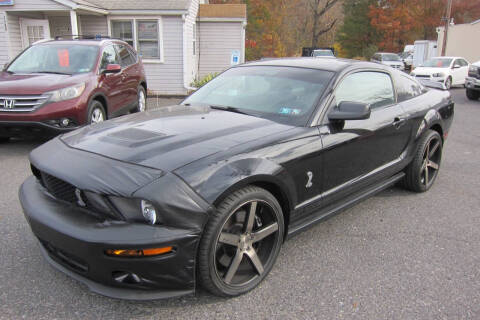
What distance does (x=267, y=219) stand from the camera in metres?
2.76

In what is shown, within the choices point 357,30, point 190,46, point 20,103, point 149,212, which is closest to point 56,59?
point 20,103

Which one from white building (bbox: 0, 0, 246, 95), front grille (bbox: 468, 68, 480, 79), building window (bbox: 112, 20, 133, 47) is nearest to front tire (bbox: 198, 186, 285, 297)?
white building (bbox: 0, 0, 246, 95)

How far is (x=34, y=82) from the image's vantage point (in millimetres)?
6109

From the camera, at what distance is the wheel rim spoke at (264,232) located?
2650 mm

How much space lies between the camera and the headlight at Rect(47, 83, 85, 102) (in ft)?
19.5

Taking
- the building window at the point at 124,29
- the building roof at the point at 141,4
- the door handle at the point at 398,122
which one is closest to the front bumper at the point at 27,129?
the door handle at the point at 398,122

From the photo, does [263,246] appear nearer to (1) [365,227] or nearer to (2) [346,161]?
(2) [346,161]

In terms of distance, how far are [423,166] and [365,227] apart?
141 centimetres

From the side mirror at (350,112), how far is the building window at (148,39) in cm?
1256

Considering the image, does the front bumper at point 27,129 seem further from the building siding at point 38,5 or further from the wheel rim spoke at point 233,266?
Answer: the building siding at point 38,5

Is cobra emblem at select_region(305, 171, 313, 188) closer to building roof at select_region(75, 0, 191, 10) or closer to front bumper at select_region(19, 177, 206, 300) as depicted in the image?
front bumper at select_region(19, 177, 206, 300)

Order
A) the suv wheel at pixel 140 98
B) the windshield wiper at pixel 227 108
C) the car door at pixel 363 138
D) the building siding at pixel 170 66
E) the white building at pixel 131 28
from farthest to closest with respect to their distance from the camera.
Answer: the building siding at pixel 170 66 < the white building at pixel 131 28 < the suv wheel at pixel 140 98 < the windshield wiper at pixel 227 108 < the car door at pixel 363 138

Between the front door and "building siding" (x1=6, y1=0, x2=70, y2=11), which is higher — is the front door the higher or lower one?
the lower one

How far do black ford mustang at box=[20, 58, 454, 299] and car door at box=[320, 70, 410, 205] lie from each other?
1 cm
